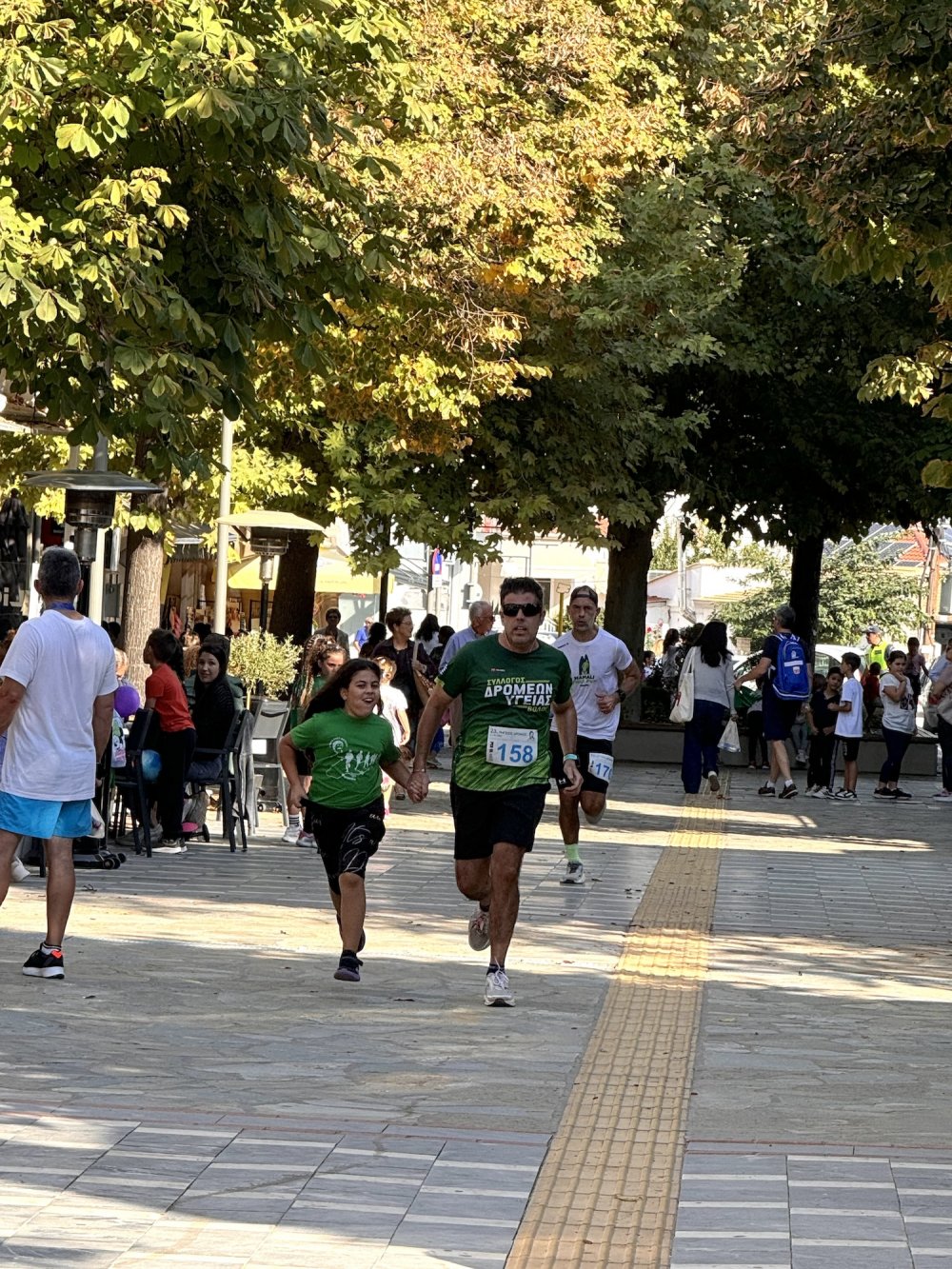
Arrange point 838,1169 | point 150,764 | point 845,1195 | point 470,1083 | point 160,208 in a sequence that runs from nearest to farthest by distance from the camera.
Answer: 1. point 845,1195
2. point 838,1169
3. point 470,1083
4. point 160,208
5. point 150,764

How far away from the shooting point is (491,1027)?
8875 mm

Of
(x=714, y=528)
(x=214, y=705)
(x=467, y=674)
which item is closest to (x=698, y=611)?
(x=714, y=528)

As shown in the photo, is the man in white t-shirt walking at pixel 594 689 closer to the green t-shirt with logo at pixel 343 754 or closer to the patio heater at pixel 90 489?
the patio heater at pixel 90 489

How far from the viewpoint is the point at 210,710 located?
16.2 metres

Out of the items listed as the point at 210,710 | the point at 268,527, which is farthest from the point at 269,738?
the point at 268,527

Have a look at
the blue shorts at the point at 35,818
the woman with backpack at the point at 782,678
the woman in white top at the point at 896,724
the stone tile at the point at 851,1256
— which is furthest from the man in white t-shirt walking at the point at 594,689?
the woman in white top at the point at 896,724

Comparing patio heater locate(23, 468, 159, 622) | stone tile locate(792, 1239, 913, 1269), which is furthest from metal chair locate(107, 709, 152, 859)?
stone tile locate(792, 1239, 913, 1269)

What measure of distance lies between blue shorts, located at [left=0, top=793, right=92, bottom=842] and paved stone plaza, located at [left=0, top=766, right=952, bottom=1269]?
621 mm

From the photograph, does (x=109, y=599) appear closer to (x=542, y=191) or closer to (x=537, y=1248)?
(x=542, y=191)

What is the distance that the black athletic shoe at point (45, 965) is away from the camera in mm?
9633

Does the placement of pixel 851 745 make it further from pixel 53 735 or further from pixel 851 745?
pixel 53 735

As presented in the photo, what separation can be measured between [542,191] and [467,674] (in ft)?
52.0

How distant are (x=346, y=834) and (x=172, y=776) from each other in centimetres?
573

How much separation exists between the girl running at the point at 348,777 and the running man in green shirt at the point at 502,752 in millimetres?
231
